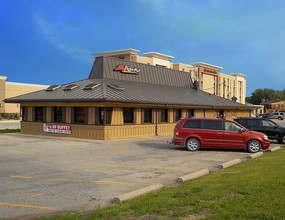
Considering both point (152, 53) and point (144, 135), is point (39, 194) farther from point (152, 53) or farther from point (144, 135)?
point (152, 53)

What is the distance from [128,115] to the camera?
22.9 m

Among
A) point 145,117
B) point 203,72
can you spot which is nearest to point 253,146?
point 145,117

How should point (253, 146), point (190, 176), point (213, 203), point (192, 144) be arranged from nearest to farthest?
point (213, 203)
point (190, 176)
point (253, 146)
point (192, 144)

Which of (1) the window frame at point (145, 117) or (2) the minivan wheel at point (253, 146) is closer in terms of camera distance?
(2) the minivan wheel at point (253, 146)

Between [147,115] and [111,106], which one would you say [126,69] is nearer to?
[147,115]

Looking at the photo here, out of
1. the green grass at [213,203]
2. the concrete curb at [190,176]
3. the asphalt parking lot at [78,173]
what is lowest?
the asphalt parking lot at [78,173]

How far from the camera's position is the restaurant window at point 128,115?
74.2 ft

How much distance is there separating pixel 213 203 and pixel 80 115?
17.6m

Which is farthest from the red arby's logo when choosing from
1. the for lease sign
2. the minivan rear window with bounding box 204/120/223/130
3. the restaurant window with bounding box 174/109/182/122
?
the minivan rear window with bounding box 204/120/223/130

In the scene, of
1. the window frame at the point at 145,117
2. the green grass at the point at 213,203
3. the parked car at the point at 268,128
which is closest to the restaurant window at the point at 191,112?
the window frame at the point at 145,117

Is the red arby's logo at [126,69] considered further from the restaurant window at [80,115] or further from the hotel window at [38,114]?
the hotel window at [38,114]

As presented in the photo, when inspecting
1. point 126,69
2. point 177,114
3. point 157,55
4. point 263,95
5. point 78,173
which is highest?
point 157,55

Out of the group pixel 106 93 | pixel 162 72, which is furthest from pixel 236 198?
pixel 162 72

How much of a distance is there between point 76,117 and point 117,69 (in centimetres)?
710
